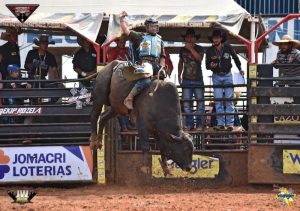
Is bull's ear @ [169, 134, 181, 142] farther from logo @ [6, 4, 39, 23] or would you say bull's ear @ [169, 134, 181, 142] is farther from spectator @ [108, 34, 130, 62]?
logo @ [6, 4, 39, 23]

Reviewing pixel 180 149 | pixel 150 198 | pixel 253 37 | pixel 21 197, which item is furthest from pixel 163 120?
pixel 253 37

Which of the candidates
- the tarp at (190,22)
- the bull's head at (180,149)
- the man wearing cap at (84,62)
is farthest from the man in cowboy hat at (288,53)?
the man wearing cap at (84,62)

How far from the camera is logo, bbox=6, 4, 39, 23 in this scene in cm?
1290

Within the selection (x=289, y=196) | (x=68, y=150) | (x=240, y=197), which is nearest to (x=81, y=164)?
(x=68, y=150)

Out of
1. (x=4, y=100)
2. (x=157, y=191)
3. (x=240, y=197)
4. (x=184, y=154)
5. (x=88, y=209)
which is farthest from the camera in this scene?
(x=4, y=100)

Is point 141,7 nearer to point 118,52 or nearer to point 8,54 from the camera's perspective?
point 118,52

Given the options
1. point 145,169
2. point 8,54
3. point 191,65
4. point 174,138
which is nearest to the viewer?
point 174,138

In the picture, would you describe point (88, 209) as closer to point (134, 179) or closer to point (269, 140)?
point (134, 179)

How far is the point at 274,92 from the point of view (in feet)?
39.7

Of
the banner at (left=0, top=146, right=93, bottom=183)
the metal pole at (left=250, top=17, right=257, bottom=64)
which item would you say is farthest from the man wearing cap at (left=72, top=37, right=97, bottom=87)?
the metal pole at (left=250, top=17, right=257, bottom=64)

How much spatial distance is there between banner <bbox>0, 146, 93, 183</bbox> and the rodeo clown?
270 centimetres

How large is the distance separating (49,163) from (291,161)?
4.21 metres

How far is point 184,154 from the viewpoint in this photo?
10.1 m

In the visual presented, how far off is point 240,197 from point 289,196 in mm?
1179
